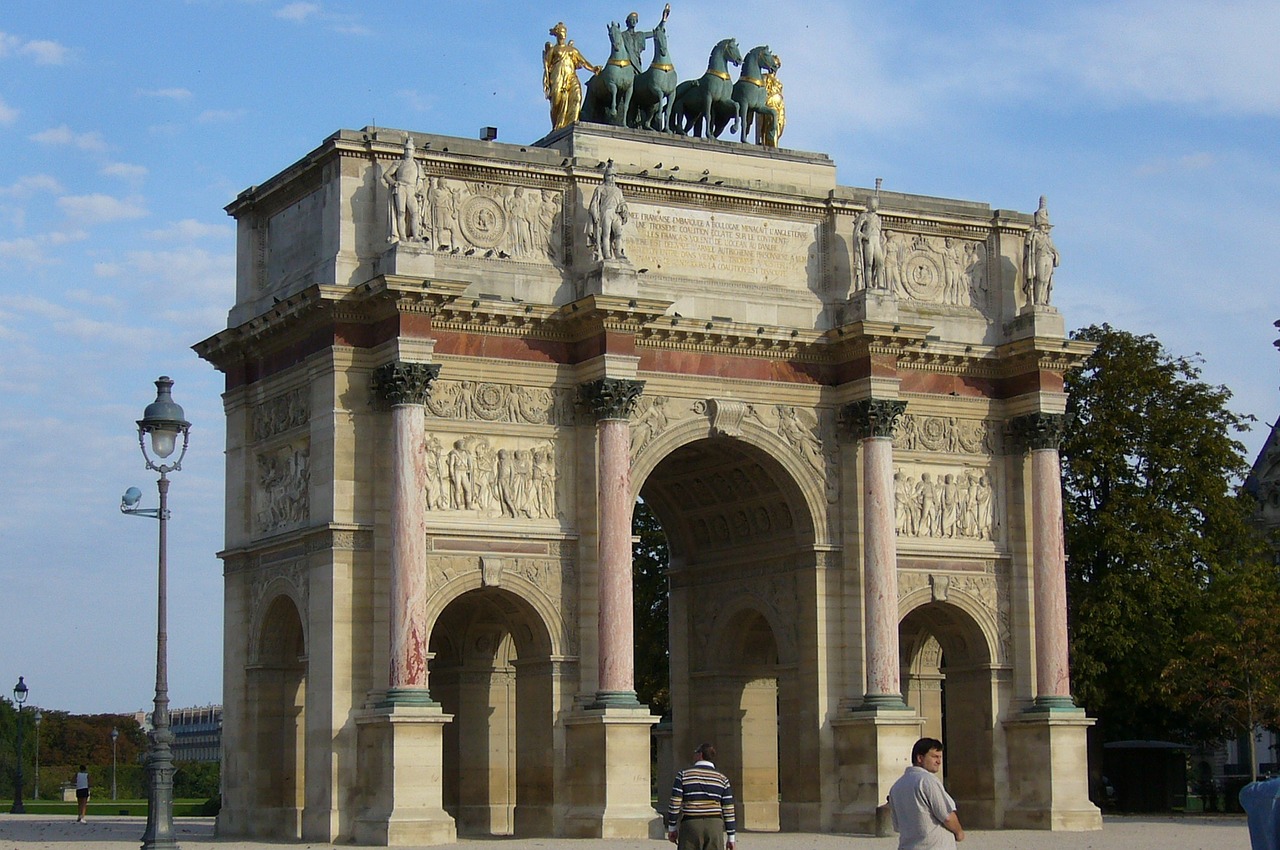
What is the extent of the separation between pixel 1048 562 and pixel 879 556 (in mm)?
4293

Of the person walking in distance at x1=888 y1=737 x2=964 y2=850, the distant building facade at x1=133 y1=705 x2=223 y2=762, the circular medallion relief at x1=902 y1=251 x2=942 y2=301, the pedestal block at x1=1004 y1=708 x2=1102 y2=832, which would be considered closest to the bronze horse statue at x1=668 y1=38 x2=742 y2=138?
the circular medallion relief at x1=902 y1=251 x2=942 y2=301

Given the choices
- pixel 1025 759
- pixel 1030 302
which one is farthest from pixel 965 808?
pixel 1030 302

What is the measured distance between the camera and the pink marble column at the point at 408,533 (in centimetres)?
3656

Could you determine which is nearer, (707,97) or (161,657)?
(161,657)

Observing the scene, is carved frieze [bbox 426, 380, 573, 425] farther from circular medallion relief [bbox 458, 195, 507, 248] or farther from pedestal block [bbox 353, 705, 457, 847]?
pedestal block [bbox 353, 705, 457, 847]

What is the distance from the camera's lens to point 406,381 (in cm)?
3712

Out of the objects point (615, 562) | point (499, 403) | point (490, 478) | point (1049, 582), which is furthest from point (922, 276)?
point (490, 478)

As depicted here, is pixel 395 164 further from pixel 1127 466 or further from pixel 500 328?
pixel 1127 466

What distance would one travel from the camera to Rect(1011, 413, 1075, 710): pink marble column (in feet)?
140

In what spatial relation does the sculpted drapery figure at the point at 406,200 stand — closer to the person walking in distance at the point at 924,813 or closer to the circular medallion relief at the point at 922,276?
the circular medallion relief at the point at 922,276

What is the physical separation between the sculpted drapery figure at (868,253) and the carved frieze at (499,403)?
21.8ft

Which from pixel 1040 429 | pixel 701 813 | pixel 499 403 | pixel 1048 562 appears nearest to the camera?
pixel 701 813

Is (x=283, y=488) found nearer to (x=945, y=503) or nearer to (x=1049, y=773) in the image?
(x=945, y=503)

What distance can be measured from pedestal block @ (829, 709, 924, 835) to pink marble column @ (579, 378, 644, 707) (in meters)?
4.68
